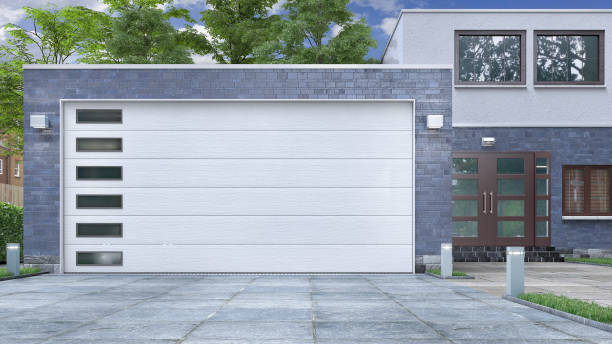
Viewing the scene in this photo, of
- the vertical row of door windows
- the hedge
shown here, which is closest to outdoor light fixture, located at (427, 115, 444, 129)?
the vertical row of door windows

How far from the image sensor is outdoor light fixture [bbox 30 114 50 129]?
380 inches

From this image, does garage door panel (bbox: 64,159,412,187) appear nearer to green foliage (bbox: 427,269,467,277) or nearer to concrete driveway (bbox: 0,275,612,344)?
green foliage (bbox: 427,269,467,277)

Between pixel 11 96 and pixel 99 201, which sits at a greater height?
pixel 11 96

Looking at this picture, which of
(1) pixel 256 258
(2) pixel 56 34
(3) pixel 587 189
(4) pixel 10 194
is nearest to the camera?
(1) pixel 256 258

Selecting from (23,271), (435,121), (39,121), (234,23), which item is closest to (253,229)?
(435,121)

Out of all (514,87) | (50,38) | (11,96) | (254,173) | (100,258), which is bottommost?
(100,258)

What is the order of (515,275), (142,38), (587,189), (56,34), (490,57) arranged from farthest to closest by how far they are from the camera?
1. (56,34)
2. (142,38)
3. (490,57)
4. (587,189)
5. (515,275)

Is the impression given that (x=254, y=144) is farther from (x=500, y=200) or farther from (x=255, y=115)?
(x=500, y=200)

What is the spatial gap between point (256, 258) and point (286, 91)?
355cm

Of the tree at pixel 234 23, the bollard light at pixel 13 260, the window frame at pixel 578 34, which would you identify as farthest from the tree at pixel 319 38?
the bollard light at pixel 13 260

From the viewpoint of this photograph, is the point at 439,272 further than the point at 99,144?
No

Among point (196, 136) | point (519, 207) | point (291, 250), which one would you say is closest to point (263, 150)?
point (196, 136)

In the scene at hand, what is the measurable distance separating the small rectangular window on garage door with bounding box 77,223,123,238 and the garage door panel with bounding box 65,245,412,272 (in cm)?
25

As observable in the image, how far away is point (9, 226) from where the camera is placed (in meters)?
12.0
